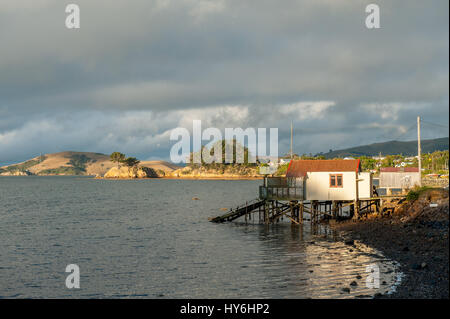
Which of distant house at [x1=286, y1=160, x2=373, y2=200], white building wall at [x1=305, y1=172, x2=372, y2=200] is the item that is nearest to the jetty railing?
distant house at [x1=286, y1=160, x2=373, y2=200]

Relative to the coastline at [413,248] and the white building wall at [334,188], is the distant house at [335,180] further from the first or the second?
the coastline at [413,248]

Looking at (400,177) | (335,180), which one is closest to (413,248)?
(335,180)

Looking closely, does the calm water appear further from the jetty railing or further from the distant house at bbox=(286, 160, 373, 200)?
the distant house at bbox=(286, 160, 373, 200)

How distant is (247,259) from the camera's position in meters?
31.9

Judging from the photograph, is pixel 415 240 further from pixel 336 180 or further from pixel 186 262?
pixel 186 262

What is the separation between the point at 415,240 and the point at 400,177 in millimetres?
19257

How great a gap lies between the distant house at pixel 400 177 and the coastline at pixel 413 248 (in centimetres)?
780

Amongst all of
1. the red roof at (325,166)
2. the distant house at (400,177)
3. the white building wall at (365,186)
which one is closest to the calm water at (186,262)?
the white building wall at (365,186)

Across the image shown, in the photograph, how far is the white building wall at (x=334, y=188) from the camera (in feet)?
151

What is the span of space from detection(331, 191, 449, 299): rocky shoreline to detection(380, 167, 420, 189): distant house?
6640mm

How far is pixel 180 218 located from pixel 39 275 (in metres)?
34.7

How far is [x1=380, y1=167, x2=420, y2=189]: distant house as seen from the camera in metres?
48.9
